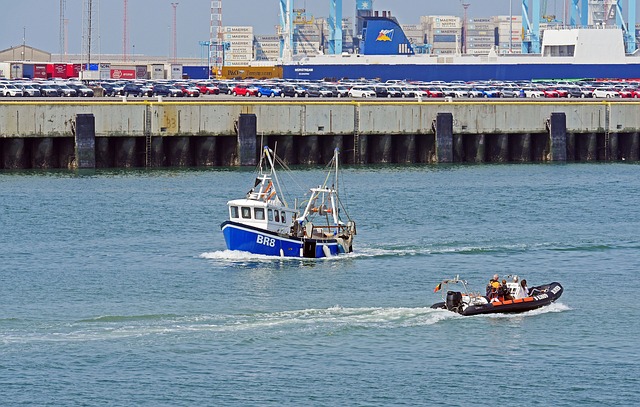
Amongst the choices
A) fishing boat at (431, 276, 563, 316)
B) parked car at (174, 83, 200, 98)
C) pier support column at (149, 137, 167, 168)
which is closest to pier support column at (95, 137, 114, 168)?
pier support column at (149, 137, 167, 168)

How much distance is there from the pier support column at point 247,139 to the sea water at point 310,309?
41.8 ft

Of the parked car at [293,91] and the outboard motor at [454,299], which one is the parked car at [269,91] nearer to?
the parked car at [293,91]

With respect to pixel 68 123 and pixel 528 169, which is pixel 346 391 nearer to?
pixel 68 123

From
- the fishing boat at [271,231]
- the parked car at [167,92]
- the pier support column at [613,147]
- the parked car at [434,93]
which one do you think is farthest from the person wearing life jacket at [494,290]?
the parked car at [434,93]

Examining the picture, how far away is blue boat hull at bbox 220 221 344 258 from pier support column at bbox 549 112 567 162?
44.7m

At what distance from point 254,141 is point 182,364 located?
5061 centimetres

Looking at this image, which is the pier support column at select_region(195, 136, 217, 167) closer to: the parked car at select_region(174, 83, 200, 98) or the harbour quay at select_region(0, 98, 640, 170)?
the harbour quay at select_region(0, 98, 640, 170)

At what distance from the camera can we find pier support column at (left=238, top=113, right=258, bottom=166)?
90.9 meters

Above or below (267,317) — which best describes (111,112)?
above

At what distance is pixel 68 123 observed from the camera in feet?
289

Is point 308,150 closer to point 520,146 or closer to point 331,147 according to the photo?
point 331,147

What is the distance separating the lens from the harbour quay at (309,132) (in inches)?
3460

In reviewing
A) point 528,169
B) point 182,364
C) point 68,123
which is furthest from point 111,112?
point 182,364

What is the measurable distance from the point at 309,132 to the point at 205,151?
7398mm
